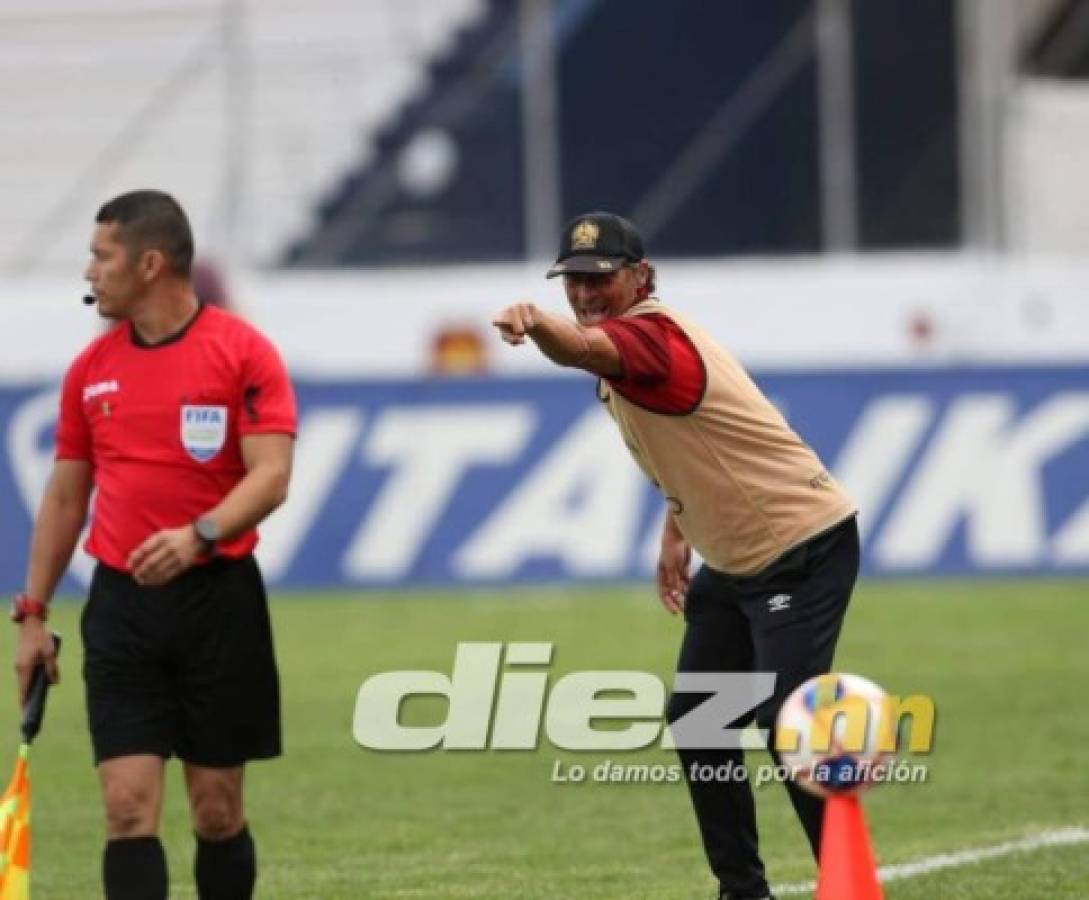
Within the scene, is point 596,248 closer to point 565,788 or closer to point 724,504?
point 724,504

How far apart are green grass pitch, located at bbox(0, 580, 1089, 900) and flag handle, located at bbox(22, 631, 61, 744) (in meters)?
1.39

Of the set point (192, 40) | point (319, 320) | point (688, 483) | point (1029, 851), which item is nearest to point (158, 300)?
point (688, 483)

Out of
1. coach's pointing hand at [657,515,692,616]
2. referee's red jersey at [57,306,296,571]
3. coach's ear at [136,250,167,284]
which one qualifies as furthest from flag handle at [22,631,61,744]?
coach's pointing hand at [657,515,692,616]

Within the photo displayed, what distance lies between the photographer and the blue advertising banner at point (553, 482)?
62.0 ft

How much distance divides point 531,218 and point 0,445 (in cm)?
666

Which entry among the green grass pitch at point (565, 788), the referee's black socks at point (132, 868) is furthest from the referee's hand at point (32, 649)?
the green grass pitch at point (565, 788)

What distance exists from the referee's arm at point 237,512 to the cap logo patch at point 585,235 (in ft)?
3.24

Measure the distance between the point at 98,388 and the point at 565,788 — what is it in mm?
4424

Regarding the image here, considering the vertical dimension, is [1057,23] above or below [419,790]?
above

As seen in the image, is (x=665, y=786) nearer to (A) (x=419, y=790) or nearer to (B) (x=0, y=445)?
(A) (x=419, y=790)

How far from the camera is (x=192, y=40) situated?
25.5 metres

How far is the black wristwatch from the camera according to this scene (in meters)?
7.34

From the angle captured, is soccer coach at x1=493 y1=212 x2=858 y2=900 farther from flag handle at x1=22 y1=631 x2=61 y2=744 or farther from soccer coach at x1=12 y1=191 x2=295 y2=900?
flag handle at x1=22 y1=631 x2=61 y2=744

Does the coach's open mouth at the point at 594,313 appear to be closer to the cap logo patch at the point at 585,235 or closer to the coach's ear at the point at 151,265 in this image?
the cap logo patch at the point at 585,235
